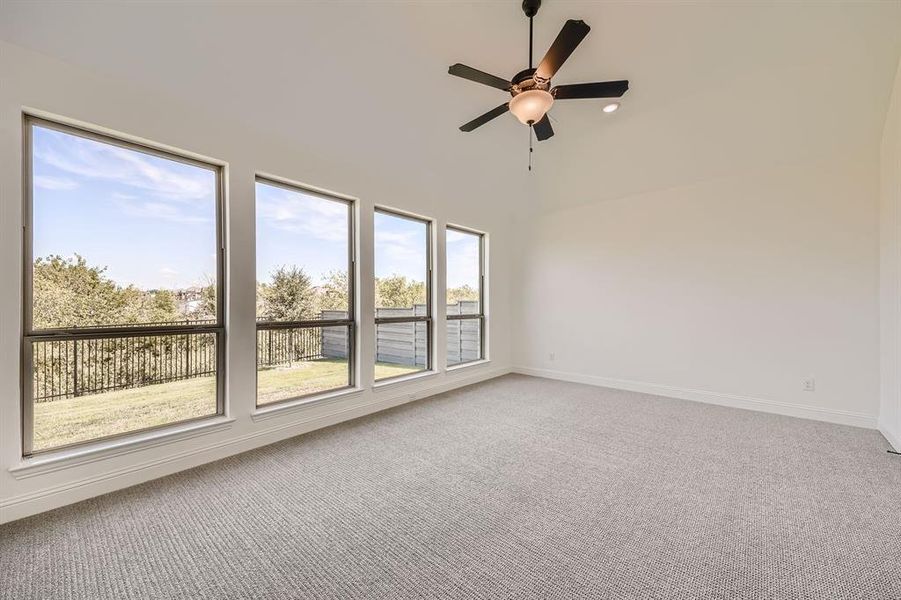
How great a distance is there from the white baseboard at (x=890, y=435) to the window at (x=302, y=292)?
500 centimetres

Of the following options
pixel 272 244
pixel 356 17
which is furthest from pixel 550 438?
pixel 356 17

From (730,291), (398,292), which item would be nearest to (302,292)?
(398,292)

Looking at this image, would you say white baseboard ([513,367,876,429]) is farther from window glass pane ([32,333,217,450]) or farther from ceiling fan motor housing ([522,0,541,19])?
window glass pane ([32,333,217,450])

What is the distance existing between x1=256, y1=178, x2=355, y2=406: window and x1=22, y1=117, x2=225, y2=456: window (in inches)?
14.7

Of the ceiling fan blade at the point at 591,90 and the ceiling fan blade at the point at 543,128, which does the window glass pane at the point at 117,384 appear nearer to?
the ceiling fan blade at the point at 543,128

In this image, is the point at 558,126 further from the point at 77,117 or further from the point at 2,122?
the point at 2,122

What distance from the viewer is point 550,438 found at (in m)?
3.27

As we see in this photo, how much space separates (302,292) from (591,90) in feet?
9.91

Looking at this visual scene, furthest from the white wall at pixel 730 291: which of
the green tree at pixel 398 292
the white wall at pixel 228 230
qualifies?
the green tree at pixel 398 292

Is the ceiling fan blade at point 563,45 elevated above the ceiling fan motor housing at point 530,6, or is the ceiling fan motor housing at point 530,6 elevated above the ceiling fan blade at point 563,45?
the ceiling fan motor housing at point 530,6

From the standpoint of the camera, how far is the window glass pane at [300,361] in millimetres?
3229

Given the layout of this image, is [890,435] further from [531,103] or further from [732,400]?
[531,103]

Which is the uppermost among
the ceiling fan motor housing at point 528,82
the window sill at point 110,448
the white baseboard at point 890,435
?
the ceiling fan motor housing at point 528,82

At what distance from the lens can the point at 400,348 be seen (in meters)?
4.59
